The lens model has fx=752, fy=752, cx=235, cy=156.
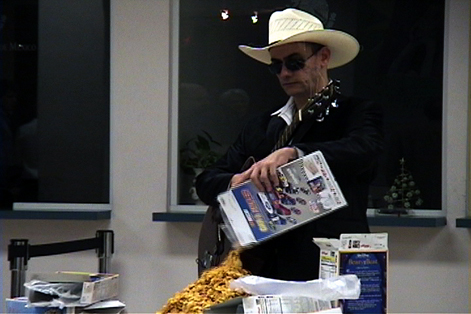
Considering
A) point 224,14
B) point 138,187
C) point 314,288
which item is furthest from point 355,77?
point 314,288

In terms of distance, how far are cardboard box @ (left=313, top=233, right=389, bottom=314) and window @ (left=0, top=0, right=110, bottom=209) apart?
2.62 m

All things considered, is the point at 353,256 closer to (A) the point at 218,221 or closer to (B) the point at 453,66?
(A) the point at 218,221

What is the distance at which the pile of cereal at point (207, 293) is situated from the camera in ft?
3.90

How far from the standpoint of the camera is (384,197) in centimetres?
350

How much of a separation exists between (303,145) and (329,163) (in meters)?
0.07

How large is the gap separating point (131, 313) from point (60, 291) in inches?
81.6

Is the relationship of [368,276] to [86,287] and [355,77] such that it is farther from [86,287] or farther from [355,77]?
[355,77]

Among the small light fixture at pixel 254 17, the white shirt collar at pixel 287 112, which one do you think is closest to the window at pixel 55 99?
the small light fixture at pixel 254 17

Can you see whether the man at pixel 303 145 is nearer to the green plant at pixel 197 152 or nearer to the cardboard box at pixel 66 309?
the cardboard box at pixel 66 309

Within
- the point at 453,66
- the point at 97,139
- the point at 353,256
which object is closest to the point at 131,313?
the point at 97,139

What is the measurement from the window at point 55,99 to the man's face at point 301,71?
2.12 m

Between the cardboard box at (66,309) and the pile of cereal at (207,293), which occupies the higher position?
the pile of cereal at (207,293)

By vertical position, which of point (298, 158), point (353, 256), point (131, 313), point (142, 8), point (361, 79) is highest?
point (142, 8)

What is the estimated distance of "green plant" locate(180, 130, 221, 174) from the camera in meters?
3.68
